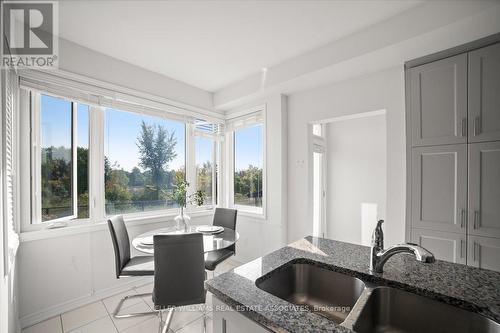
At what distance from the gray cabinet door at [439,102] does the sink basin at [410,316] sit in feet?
4.95

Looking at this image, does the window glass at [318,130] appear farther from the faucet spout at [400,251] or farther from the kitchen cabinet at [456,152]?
the faucet spout at [400,251]

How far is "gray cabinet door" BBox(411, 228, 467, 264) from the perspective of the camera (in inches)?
71.6

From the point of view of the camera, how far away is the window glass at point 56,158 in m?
2.29

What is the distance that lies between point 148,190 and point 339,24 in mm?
2936

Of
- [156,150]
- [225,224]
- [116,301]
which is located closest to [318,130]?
[225,224]

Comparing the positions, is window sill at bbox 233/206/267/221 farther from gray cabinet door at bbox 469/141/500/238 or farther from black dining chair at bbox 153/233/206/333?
gray cabinet door at bbox 469/141/500/238

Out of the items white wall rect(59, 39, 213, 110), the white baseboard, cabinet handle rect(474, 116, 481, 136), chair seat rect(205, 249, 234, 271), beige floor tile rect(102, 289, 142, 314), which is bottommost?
beige floor tile rect(102, 289, 142, 314)

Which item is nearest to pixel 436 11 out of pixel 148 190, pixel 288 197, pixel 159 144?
pixel 288 197

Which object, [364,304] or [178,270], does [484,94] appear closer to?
[364,304]

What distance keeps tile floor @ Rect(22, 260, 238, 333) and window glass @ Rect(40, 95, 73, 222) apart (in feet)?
3.17

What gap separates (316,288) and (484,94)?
191cm

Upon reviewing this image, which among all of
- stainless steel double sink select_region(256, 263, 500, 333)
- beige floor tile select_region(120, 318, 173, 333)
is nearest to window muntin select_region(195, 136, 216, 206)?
beige floor tile select_region(120, 318, 173, 333)
